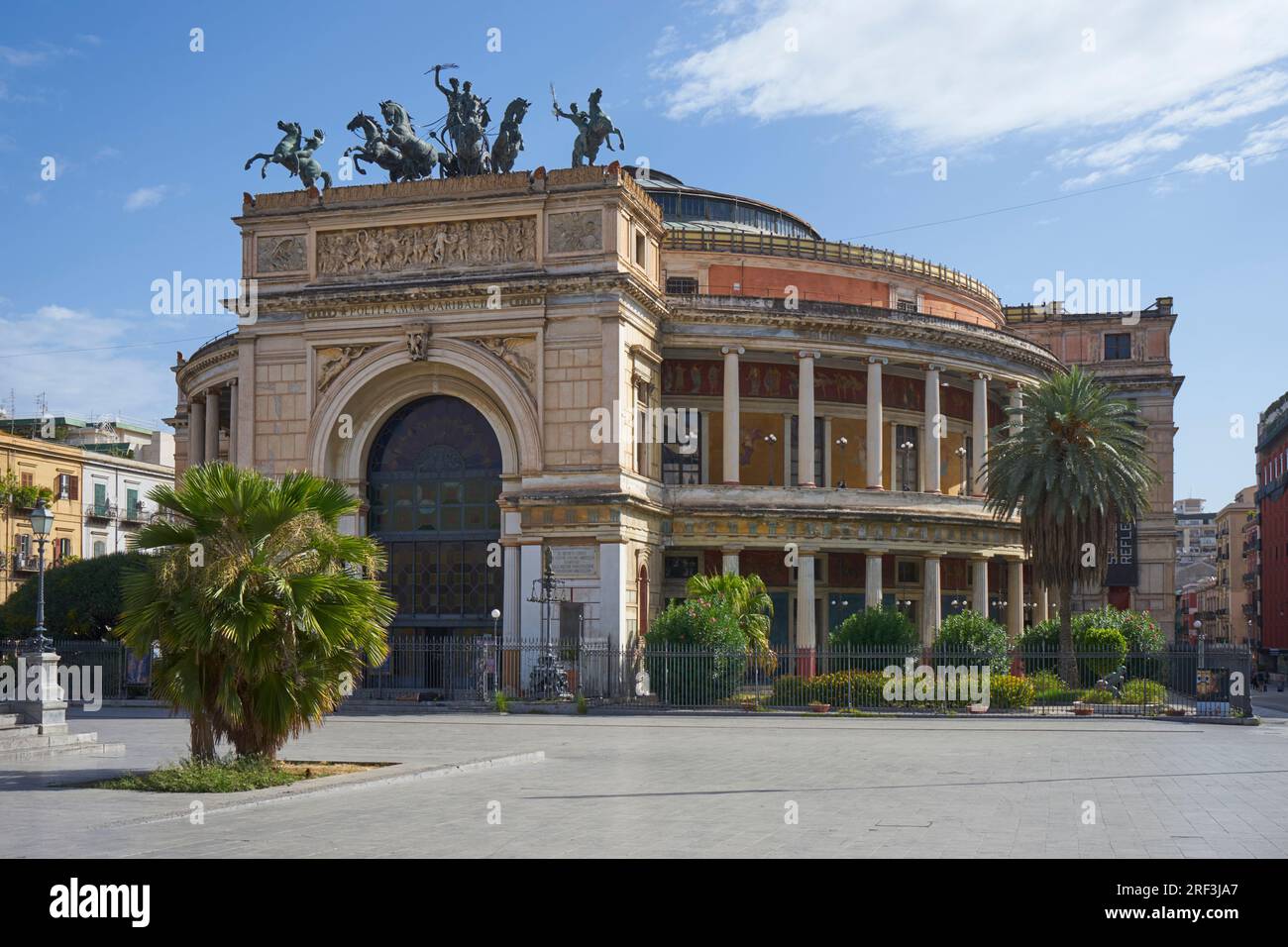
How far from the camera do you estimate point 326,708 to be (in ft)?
66.4

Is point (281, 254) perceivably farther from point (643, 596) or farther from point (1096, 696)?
point (1096, 696)

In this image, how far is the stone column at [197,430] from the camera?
56094mm

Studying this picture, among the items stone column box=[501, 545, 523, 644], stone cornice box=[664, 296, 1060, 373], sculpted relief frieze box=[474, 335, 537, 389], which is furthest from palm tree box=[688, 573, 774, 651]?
stone cornice box=[664, 296, 1060, 373]

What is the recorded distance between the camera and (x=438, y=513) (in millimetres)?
45875

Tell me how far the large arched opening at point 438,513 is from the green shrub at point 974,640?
13842 mm

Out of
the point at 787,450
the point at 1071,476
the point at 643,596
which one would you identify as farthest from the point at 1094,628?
the point at 643,596

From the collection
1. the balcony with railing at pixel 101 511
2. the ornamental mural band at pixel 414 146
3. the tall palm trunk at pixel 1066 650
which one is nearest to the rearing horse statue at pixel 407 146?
the ornamental mural band at pixel 414 146

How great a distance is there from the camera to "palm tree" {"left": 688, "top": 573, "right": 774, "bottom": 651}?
39812mm

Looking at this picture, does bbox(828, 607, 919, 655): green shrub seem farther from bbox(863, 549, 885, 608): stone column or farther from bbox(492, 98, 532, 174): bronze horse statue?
bbox(492, 98, 532, 174): bronze horse statue

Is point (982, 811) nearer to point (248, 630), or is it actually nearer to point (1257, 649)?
point (248, 630)

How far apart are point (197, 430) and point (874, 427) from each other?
26.5 meters

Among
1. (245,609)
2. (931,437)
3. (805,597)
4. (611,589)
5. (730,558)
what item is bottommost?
(805,597)

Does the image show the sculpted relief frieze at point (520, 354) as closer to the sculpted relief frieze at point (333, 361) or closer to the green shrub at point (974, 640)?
the sculpted relief frieze at point (333, 361)
